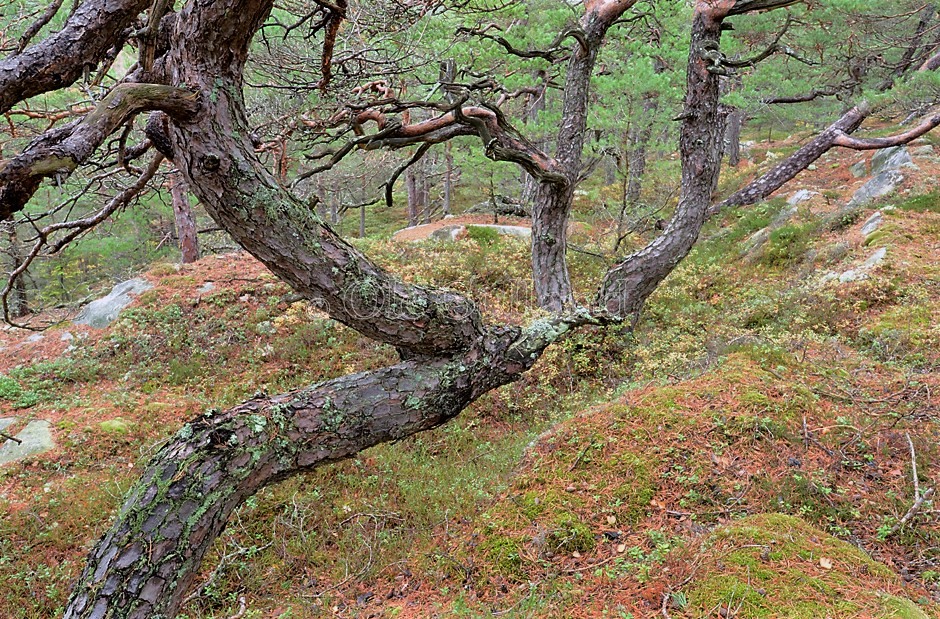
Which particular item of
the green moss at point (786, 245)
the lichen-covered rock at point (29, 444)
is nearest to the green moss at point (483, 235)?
the green moss at point (786, 245)

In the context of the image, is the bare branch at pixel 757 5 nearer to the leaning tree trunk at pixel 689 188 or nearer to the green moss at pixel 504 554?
the leaning tree trunk at pixel 689 188

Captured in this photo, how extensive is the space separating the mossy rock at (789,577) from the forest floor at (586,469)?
0.01m

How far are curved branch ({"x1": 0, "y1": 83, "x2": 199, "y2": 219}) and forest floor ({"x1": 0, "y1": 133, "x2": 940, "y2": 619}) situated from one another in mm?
3103

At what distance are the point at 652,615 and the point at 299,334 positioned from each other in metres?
7.06

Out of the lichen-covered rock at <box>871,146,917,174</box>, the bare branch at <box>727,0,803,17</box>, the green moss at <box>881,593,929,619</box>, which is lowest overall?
the green moss at <box>881,593,929,619</box>

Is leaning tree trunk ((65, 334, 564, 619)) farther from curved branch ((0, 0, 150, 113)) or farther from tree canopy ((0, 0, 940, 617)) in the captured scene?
curved branch ((0, 0, 150, 113))

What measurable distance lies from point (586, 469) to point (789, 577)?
165cm

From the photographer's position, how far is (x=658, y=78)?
918 centimetres

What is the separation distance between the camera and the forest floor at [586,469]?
121 inches

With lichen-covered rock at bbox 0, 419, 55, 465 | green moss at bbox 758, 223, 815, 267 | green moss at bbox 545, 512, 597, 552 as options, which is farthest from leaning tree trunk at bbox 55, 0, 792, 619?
green moss at bbox 758, 223, 815, 267

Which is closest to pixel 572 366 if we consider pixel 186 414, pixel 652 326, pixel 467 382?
pixel 652 326

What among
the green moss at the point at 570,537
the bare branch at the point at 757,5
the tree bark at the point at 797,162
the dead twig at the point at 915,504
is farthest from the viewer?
the tree bark at the point at 797,162

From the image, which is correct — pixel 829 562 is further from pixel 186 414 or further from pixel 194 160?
pixel 186 414

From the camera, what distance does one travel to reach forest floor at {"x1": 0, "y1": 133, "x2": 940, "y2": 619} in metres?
3.06
